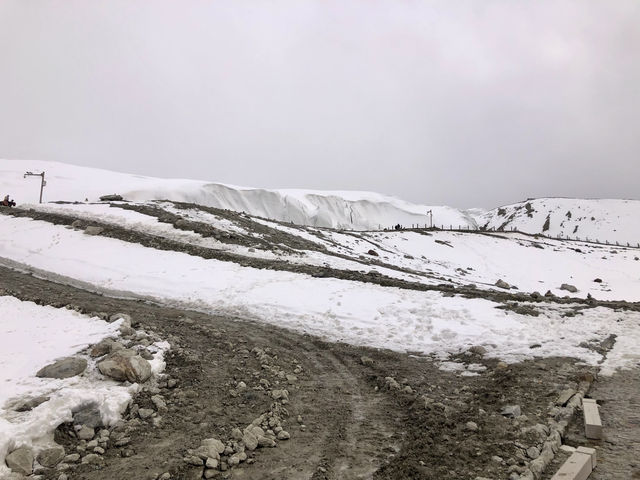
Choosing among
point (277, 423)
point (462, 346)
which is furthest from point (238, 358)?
point (462, 346)

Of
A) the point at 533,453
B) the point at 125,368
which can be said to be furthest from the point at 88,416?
the point at 533,453

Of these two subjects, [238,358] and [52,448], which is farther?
[238,358]

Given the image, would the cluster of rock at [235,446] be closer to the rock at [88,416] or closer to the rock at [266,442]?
the rock at [266,442]

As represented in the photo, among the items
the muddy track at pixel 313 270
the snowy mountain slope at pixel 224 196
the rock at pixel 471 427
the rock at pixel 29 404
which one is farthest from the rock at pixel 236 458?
the snowy mountain slope at pixel 224 196

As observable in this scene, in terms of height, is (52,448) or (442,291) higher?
(442,291)

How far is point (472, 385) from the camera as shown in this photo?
23.1 feet

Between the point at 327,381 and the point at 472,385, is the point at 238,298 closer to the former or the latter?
the point at 327,381

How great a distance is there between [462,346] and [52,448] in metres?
7.76

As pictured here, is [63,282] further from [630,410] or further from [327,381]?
[630,410]

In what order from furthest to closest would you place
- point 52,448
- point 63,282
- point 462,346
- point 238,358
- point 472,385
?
point 63,282, point 462,346, point 238,358, point 472,385, point 52,448

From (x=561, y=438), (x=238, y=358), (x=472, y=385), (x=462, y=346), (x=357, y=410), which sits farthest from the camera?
(x=462, y=346)

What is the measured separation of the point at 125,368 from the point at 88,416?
40.8 inches

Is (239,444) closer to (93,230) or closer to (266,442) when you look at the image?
(266,442)

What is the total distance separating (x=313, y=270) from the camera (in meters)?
16.0
